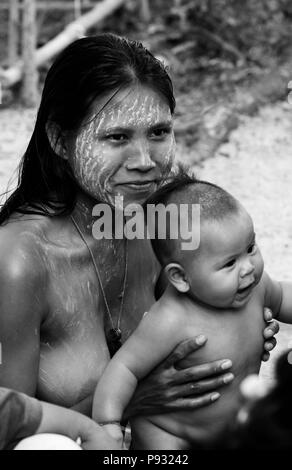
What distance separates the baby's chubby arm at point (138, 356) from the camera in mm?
3271

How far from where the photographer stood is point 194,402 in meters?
3.34

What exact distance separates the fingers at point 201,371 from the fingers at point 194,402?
2.8 inches

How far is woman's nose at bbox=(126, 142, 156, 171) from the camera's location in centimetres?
336

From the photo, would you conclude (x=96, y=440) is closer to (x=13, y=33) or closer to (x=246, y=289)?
(x=246, y=289)

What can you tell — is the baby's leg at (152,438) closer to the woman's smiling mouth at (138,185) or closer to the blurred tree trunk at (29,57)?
the woman's smiling mouth at (138,185)

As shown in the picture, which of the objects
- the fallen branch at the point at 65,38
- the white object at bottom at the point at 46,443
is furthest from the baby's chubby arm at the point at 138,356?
the fallen branch at the point at 65,38

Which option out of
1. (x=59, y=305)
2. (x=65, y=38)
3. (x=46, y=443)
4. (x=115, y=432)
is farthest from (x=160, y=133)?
(x=65, y=38)

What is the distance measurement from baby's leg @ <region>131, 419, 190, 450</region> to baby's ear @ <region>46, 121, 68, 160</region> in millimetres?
1102

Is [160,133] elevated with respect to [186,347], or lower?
elevated

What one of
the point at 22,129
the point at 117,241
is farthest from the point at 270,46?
the point at 117,241

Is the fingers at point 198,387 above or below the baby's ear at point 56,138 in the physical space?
below

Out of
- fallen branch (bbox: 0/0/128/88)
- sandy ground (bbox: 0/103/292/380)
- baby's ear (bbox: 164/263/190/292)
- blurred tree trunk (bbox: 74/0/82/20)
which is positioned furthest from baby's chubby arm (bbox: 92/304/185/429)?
blurred tree trunk (bbox: 74/0/82/20)

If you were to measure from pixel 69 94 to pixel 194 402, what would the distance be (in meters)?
1.26
